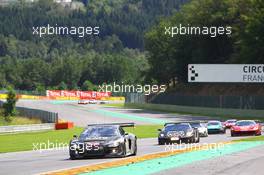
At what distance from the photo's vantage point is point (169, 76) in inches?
4441

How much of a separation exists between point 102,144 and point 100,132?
2.63ft

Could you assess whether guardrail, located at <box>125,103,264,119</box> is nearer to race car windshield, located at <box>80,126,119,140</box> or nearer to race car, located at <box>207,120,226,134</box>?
race car, located at <box>207,120,226,134</box>

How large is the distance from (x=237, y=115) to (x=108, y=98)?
64.1 m

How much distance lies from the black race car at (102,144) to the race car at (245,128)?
826 inches

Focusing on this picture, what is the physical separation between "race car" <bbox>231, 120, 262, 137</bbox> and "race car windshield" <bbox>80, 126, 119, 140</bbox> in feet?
69.1

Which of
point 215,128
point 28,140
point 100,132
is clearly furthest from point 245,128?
point 100,132

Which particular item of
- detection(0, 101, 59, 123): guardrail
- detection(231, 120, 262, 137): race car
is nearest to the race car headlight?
detection(231, 120, 262, 137): race car

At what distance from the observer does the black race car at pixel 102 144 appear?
22891 mm

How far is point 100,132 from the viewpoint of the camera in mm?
23609

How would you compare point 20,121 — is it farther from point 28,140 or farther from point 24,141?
point 24,141

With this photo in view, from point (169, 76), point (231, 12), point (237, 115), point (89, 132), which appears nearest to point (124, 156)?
point (89, 132)

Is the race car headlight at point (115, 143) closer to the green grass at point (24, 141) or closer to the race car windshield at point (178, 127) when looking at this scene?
the race car windshield at point (178, 127)

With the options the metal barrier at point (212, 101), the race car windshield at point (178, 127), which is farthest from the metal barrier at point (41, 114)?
the race car windshield at point (178, 127)

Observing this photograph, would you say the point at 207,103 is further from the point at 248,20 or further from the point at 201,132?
the point at 201,132
